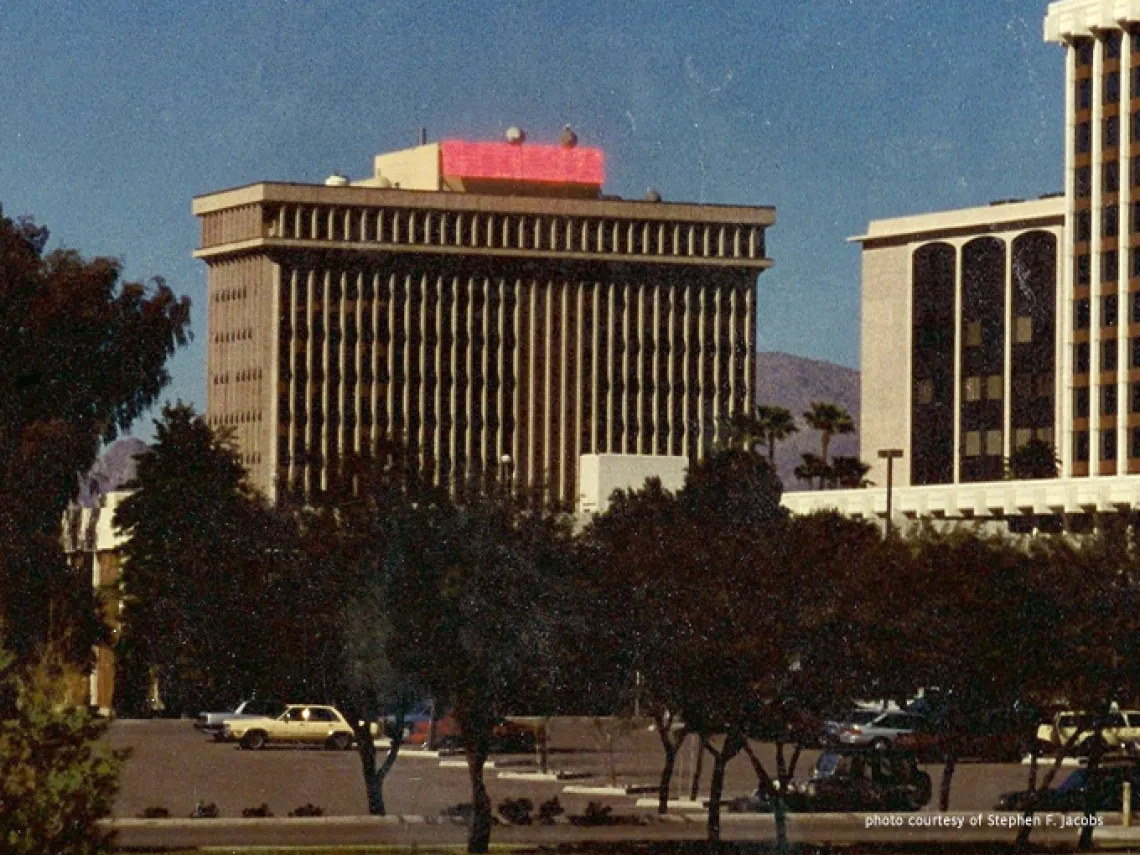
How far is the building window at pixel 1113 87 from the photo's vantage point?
179 meters

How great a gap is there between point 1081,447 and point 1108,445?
2.72m

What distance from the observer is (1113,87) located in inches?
7057

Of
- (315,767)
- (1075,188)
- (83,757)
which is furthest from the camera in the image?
(1075,188)

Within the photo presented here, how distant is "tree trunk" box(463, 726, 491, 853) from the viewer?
159 feet

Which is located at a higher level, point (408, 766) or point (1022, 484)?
point (1022, 484)

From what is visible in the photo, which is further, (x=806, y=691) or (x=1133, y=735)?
(x=1133, y=735)

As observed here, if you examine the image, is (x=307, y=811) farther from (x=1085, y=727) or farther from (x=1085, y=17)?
(x=1085, y=17)

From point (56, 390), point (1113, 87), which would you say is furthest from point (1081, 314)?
point (56, 390)

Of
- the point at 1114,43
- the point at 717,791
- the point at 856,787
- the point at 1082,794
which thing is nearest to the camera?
the point at 717,791

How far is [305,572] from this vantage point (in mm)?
55594

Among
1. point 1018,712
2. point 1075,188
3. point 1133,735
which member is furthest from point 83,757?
point 1075,188

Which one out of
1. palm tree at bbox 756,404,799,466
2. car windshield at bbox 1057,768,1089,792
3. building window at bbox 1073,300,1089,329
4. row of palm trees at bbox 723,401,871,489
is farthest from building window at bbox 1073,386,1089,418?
car windshield at bbox 1057,768,1089,792

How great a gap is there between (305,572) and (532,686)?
7.81 meters

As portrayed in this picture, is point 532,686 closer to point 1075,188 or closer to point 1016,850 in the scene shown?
point 1016,850
